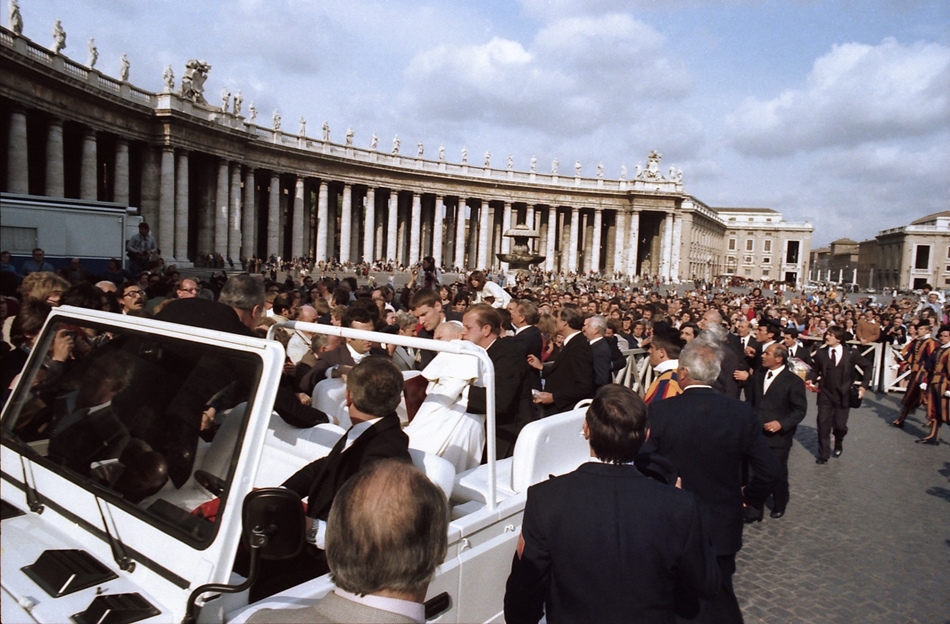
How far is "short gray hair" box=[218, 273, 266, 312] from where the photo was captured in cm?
421

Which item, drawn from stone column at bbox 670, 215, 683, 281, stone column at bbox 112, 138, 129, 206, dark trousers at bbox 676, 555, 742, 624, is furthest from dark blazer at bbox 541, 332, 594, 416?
stone column at bbox 670, 215, 683, 281

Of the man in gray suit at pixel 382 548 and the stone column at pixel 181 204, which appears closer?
the man in gray suit at pixel 382 548

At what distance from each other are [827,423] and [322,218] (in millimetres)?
44590

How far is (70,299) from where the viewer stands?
17.7ft

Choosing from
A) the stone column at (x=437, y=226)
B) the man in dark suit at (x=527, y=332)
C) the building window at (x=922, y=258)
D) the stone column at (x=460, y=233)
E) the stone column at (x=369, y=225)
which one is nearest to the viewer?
the man in dark suit at (x=527, y=332)

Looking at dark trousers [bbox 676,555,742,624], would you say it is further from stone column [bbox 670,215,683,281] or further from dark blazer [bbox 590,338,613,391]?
stone column [bbox 670,215,683,281]

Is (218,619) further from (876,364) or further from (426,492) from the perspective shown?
(876,364)

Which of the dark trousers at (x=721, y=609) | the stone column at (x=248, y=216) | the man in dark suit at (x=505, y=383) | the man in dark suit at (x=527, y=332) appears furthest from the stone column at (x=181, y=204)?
the dark trousers at (x=721, y=609)

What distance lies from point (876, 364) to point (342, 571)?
1923 centimetres

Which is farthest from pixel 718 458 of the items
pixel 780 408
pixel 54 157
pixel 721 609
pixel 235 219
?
pixel 235 219

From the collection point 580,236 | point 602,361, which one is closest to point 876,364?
point 602,361

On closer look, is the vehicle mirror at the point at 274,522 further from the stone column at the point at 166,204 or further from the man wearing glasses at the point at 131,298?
the stone column at the point at 166,204

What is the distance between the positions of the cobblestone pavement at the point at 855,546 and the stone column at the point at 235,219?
116 feet

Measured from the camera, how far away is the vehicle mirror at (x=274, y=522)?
207cm
